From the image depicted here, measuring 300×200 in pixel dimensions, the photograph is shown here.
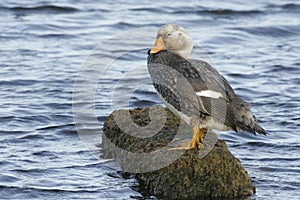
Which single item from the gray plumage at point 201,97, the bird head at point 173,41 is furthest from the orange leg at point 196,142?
the bird head at point 173,41

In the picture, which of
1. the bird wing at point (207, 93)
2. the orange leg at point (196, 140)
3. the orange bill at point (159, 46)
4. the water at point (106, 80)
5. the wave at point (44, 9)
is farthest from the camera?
the wave at point (44, 9)

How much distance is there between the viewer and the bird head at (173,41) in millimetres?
6977

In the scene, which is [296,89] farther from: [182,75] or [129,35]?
[182,75]

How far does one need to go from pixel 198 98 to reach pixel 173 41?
0.75m

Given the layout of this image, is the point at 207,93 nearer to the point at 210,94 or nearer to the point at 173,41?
the point at 210,94

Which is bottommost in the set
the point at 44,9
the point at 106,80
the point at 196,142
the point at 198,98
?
the point at 106,80

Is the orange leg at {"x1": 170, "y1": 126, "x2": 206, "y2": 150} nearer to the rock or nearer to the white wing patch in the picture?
the rock

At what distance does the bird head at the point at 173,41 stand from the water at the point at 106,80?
135cm

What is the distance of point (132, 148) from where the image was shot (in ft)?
23.6

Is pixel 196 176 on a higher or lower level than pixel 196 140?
lower

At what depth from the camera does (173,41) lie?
275 inches

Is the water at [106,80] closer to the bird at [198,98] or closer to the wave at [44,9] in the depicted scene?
the wave at [44,9]

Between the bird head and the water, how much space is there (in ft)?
4.42

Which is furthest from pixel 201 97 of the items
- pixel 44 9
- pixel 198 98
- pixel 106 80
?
pixel 44 9
